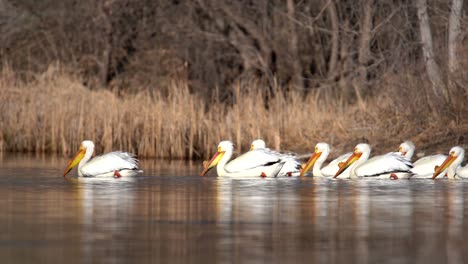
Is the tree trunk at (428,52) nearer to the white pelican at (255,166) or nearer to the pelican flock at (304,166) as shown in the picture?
the pelican flock at (304,166)

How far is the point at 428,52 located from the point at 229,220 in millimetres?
11545

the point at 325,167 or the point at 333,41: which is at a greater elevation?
the point at 333,41

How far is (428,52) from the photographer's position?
2036cm

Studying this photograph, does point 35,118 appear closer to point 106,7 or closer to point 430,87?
point 430,87

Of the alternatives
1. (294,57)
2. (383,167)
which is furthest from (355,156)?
(294,57)

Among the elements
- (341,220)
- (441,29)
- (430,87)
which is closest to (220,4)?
(441,29)

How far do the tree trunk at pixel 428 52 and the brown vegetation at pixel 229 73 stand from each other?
0.09ft

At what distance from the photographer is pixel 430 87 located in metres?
19.3

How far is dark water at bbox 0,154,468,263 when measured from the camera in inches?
299

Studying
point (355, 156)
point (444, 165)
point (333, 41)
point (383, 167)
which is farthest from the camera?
point (333, 41)

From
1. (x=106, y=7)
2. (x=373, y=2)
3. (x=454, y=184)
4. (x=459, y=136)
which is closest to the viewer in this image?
(x=454, y=184)

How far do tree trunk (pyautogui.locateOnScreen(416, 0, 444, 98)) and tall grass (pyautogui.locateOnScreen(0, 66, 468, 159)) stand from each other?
0.91 ft

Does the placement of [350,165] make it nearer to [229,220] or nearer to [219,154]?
[219,154]

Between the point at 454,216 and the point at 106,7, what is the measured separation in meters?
24.3
